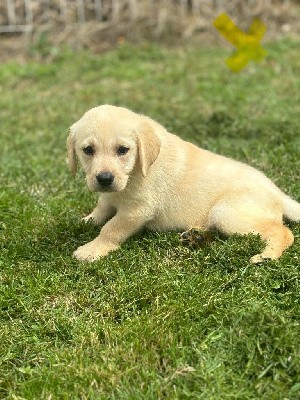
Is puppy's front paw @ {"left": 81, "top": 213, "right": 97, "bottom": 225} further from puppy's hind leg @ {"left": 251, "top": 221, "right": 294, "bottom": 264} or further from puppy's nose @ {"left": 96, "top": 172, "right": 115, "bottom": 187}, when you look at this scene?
puppy's hind leg @ {"left": 251, "top": 221, "right": 294, "bottom": 264}

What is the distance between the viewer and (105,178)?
4.14 meters

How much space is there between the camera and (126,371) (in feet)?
10.5

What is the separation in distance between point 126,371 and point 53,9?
10.7 meters

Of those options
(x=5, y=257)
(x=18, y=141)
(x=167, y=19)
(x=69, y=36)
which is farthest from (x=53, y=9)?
(x=5, y=257)

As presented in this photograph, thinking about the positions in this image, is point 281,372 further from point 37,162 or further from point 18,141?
point 18,141

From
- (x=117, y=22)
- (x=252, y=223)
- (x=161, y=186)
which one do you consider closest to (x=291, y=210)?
(x=252, y=223)

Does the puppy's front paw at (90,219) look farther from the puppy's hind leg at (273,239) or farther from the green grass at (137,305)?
the puppy's hind leg at (273,239)

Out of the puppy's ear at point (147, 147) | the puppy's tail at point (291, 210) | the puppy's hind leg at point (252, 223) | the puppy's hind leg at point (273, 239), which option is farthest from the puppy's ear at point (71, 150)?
the puppy's tail at point (291, 210)

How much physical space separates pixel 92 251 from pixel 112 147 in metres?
0.72

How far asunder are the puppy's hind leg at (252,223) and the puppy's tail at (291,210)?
198 millimetres

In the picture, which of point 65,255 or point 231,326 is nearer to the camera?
point 231,326

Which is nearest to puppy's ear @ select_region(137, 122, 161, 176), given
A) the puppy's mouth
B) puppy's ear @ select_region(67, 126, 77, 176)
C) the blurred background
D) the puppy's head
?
the puppy's head

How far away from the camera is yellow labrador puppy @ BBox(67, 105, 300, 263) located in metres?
4.23

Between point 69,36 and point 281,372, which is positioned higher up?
point 281,372
